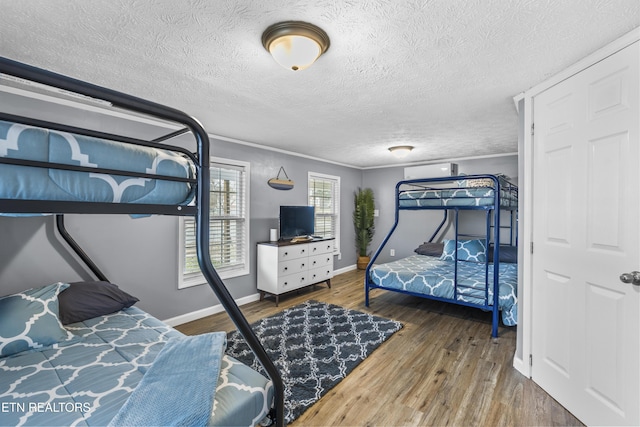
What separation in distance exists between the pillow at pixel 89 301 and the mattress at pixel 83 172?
1.67 metres

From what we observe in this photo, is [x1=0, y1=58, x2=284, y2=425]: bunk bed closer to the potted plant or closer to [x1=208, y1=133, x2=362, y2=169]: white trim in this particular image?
[x1=208, y1=133, x2=362, y2=169]: white trim

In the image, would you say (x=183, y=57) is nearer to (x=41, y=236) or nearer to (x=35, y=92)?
(x=35, y=92)

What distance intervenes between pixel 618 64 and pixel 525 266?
140 centimetres

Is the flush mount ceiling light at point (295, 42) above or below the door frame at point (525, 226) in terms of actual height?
above

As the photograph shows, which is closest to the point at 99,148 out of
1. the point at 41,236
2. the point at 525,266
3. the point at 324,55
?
the point at 324,55

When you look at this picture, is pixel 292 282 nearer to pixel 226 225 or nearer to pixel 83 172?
pixel 226 225

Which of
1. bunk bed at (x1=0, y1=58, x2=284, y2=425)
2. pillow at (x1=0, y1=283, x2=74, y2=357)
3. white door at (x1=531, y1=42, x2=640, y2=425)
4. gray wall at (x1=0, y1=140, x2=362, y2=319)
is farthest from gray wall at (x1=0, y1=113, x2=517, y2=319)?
white door at (x1=531, y1=42, x2=640, y2=425)

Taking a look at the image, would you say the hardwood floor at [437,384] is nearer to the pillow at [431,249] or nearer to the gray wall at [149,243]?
the gray wall at [149,243]

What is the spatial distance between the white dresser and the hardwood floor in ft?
2.06

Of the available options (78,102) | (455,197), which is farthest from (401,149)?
(78,102)

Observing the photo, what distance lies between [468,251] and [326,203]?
258 centimetres

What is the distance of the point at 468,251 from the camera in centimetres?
453

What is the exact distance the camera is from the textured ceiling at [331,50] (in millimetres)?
1385

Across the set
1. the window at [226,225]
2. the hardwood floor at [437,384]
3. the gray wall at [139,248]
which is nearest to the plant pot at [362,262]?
the gray wall at [139,248]
